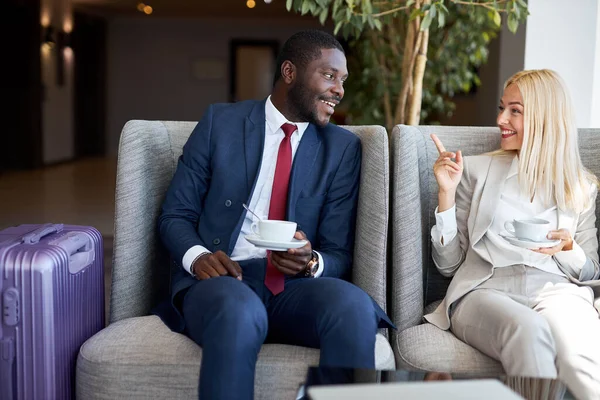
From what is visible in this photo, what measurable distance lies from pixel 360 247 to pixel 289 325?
0.37 meters

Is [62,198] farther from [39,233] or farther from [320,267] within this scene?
[320,267]

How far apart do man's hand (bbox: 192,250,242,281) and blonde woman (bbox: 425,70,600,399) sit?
599 mm

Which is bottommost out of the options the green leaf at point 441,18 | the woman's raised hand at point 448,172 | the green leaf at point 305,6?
the woman's raised hand at point 448,172

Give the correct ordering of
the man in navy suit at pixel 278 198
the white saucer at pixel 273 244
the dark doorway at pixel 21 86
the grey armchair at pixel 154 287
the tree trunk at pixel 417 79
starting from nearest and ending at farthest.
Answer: the white saucer at pixel 273 244
the grey armchair at pixel 154 287
the man in navy suit at pixel 278 198
the tree trunk at pixel 417 79
the dark doorway at pixel 21 86

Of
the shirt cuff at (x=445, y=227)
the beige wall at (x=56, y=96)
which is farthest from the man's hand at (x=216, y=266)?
the beige wall at (x=56, y=96)

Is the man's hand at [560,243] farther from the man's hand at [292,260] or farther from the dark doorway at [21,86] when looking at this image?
the dark doorway at [21,86]

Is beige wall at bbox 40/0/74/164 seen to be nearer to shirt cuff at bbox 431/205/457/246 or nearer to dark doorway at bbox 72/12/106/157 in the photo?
dark doorway at bbox 72/12/106/157

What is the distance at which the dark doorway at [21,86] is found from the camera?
35.7 feet

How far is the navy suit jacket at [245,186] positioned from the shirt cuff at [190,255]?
57 millimetres

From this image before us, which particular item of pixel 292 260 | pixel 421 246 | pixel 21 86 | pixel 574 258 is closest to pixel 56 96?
pixel 21 86

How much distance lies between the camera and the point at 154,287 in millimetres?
2488

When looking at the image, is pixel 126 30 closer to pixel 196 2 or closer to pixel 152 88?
pixel 152 88

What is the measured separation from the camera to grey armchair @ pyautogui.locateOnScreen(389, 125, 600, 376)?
202 cm

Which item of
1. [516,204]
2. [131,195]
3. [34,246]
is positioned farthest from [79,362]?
[516,204]
